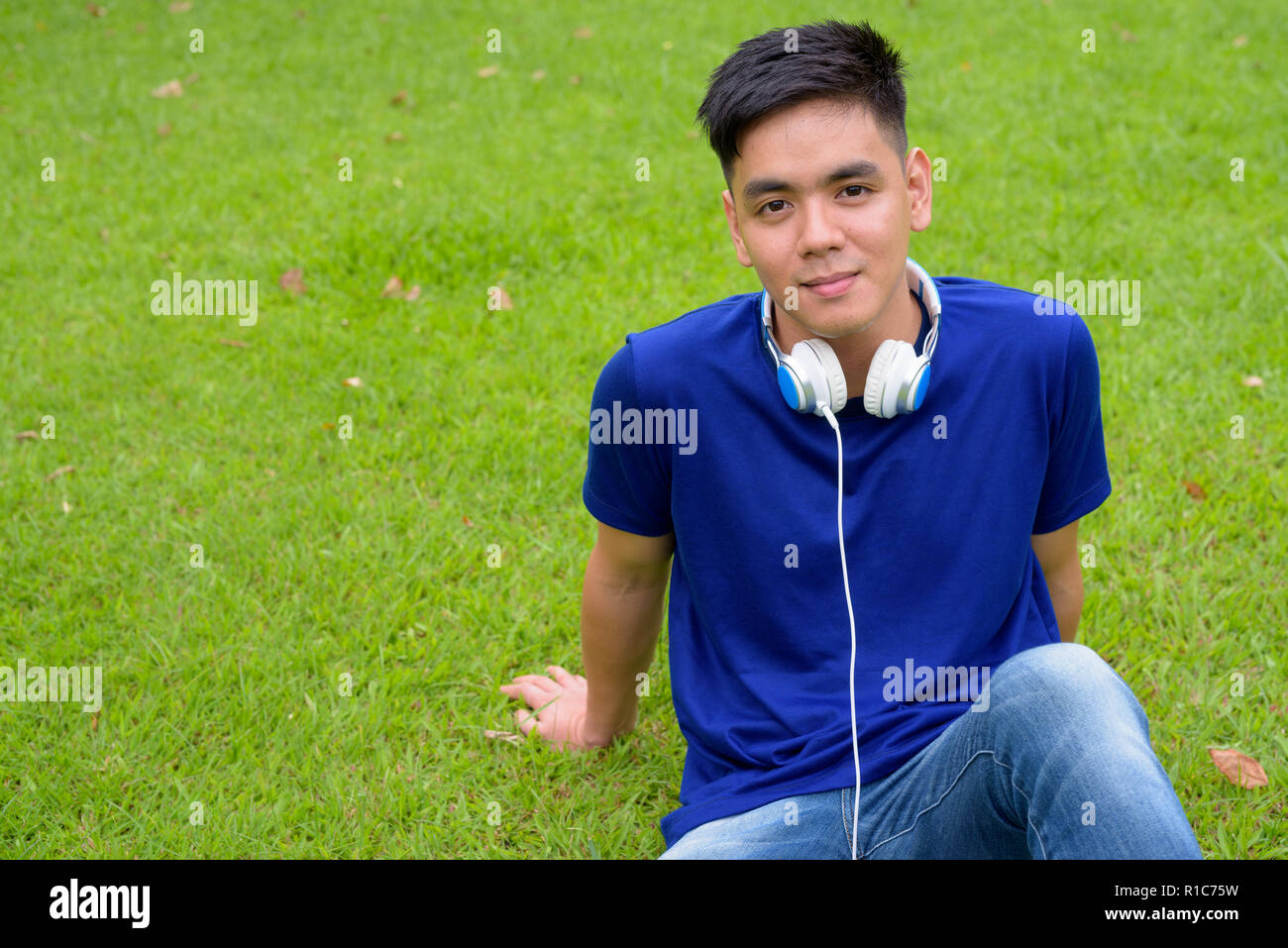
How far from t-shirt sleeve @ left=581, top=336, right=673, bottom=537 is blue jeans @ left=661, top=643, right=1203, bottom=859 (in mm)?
663

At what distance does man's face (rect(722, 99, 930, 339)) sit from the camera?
2.24 meters

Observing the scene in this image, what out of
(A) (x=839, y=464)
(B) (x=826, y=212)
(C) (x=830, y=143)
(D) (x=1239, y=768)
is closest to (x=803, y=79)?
(C) (x=830, y=143)

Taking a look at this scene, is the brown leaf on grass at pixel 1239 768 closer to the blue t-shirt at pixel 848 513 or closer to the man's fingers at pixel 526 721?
the blue t-shirt at pixel 848 513

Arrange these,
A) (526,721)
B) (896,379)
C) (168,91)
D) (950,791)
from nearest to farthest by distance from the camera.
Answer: (950,791) → (896,379) → (526,721) → (168,91)

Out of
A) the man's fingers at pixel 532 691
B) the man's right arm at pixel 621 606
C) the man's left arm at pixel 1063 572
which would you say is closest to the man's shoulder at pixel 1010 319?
the man's left arm at pixel 1063 572

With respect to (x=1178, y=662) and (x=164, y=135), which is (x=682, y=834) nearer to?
(x=1178, y=662)

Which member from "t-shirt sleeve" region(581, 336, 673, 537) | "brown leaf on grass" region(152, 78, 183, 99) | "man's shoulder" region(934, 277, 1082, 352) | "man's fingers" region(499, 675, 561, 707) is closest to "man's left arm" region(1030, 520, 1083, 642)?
"man's shoulder" region(934, 277, 1082, 352)

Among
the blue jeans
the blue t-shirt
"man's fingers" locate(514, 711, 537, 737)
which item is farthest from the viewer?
"man's fingers" locate(514, 711, 537, 737)

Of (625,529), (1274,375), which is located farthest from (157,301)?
(1274,375)

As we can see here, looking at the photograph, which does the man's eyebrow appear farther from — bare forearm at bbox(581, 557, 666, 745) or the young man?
bare forearm at bbox(581, 557, 666, 745)

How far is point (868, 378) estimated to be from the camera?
2207 millimetres

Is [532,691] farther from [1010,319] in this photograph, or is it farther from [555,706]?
[1010,319]

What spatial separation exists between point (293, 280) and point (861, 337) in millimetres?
3988

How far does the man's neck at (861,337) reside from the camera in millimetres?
2342
